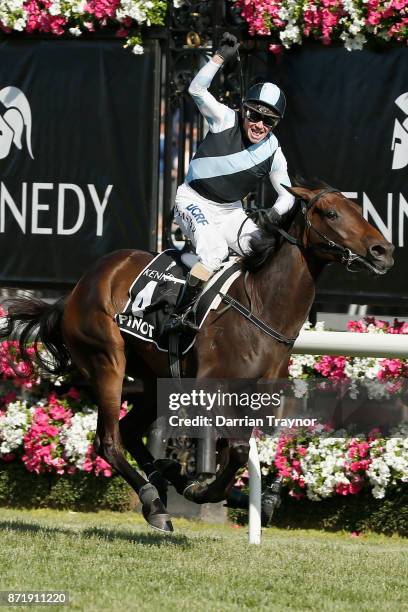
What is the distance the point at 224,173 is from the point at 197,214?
27 centimetres

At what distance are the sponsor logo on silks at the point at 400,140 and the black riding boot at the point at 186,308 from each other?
7.66ft

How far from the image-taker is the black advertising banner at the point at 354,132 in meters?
7.91

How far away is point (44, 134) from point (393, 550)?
3.81 meters

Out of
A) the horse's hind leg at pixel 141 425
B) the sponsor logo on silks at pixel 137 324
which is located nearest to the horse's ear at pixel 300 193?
the sponsor logo on silks at pixel 137 324

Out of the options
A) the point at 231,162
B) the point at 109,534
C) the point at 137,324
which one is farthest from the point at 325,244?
the point at 109,534

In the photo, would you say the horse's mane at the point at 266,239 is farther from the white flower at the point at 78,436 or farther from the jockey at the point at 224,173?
the white flower at the point at 78,436

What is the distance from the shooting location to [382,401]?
25.5 feet

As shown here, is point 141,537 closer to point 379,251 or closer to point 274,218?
point 274,218

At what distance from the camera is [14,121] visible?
8398 millimetres

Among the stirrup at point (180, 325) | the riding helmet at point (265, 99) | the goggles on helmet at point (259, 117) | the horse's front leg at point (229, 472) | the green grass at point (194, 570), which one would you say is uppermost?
the riding helmet at point (265, 99)

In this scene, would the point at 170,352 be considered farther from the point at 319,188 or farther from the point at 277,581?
the point at 277,581

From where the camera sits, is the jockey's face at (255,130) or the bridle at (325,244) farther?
the jockey's face at (255,130)

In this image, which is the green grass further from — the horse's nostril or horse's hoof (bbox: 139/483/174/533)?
the horse's nostril

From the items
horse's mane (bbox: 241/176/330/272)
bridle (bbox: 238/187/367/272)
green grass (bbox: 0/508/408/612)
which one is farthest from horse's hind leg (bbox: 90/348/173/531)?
bridle (bbox: 238/187/367/272)
